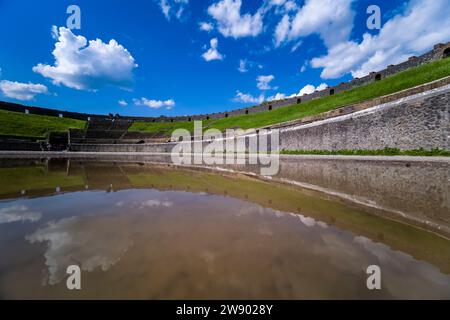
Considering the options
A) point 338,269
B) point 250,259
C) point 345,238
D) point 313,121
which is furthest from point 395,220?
point 313,121

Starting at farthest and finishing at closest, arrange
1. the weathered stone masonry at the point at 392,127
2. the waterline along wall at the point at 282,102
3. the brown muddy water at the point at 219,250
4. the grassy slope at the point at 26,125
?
the grassy slope at the point at 26,125 → the waterline along wall at the point at 282,102 → the weathered stone masonry at the point at 392,127 → the brown muddy water at the point at 219,250

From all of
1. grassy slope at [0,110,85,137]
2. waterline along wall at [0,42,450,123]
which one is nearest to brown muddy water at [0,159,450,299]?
waterline along wall at [0,42,450,123]

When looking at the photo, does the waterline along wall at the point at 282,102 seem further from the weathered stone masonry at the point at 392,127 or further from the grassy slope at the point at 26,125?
the weathered stone masonry at the point at 392,127

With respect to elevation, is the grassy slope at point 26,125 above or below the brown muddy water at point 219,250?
above

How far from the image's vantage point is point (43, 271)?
203cm

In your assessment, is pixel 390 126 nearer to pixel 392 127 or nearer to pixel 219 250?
pixel 392 127

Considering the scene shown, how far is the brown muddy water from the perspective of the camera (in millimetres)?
1767

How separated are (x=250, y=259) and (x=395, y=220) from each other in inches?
101

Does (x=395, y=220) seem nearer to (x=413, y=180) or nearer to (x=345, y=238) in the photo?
(x=345, y=238)

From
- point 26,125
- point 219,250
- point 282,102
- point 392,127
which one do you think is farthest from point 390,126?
point 26,125

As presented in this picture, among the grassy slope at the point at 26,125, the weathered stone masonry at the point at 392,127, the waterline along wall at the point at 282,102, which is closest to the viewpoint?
the weathered stone masonry at the point at 392,127

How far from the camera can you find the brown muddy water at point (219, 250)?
1.77 meters

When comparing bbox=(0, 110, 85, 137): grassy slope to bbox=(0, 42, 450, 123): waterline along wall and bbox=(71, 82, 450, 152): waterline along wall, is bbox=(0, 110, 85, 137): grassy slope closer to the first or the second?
bbox=(0, 42, 450, 123): waterline along wall

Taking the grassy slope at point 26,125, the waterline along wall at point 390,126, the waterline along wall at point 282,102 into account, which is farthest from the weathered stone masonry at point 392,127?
the grassy slope at point 26,125
